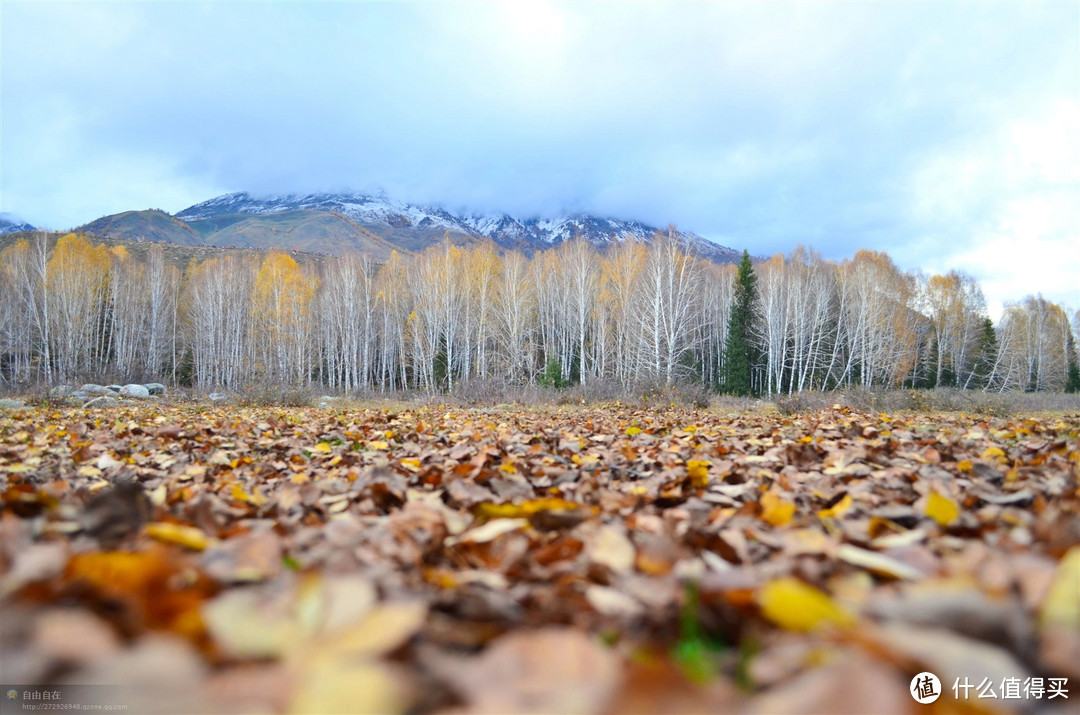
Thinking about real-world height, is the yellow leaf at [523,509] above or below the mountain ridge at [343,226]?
below

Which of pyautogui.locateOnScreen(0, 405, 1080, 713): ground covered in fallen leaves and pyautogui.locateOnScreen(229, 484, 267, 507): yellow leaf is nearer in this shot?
pyautogui.locateOnScreen(0, 405, 1080, 713): ground covered in fallen leaves

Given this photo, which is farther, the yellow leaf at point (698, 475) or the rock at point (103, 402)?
the rock at point (103, 402)

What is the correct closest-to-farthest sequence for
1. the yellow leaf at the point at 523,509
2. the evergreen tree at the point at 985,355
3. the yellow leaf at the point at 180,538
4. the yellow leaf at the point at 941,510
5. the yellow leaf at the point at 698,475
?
the yellow leaf at the point at 180,538, the yellow leaf at the point at 941,510, the yellow leaf at the point at 523,509, the yellow leaf at the point at 698,475, the evergreen tree at the point at 985,355

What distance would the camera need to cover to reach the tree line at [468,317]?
99.1 feet

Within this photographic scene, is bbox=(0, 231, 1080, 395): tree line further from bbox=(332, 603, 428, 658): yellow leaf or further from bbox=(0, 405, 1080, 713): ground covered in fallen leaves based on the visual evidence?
bbox=(332, 603, 428, 658): yellow leaf

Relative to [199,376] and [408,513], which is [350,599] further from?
[199,376]

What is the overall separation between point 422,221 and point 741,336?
135416 mm

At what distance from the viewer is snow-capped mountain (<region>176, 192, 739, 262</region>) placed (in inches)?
5359

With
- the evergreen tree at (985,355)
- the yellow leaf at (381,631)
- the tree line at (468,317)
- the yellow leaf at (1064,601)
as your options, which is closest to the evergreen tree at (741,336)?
the tree line at (468,317)

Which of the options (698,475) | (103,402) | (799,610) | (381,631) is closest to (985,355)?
(698,475)

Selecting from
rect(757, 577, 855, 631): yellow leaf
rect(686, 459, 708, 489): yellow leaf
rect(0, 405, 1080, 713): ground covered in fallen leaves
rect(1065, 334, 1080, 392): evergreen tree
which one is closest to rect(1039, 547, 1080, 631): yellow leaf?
rect(0, 405, 1080, 713): ground covered in fallen leaves

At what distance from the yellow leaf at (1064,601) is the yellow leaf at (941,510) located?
570mm

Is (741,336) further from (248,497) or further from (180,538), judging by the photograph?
(180,538)

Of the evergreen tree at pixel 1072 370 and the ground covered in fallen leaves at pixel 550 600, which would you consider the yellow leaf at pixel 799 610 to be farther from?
the evergreen tree at pixel 1072 370
